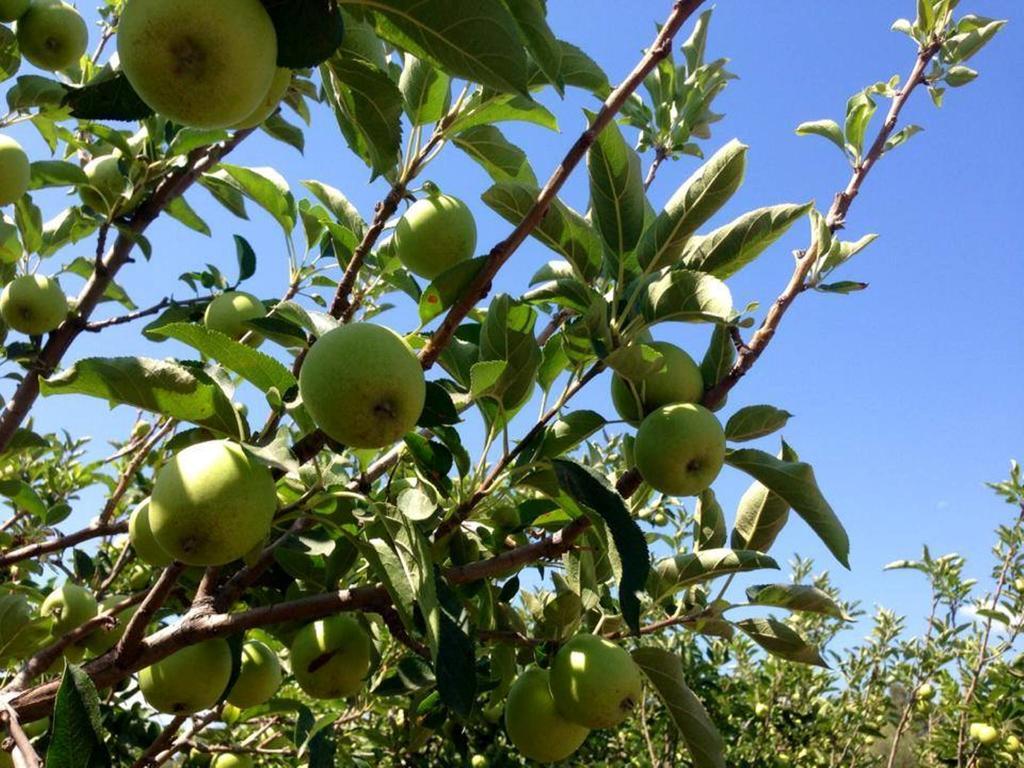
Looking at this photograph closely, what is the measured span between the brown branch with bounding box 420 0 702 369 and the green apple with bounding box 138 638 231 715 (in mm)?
909

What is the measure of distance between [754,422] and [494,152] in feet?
3.54

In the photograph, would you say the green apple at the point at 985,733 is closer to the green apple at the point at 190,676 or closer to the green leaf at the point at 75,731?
the green apple at the point at 190,676

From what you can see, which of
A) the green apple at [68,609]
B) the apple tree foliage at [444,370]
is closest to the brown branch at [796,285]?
the apple tree foliage at [444,370]

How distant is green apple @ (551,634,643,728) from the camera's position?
1994mm

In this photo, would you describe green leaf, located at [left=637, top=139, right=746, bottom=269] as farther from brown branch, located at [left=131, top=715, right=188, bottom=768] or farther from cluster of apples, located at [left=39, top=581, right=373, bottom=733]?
brown branch, located at [left=131, top=715, right=188, bottom=768]

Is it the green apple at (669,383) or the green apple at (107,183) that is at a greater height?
the green apple at (107,183)

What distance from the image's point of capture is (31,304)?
3.36m

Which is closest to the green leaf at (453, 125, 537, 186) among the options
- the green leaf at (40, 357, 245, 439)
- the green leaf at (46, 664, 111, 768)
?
the green leaf at (40, 357, 245, 439)

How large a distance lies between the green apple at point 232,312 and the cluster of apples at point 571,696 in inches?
59.1

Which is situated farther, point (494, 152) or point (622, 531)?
point (494, 152)

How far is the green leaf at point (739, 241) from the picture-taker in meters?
1.91

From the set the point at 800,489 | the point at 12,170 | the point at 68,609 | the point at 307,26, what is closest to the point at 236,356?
the point at 307,26

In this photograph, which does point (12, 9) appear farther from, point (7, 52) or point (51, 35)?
point (7, 52)

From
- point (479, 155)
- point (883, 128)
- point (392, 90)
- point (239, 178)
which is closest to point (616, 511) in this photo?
point (392, 90)
